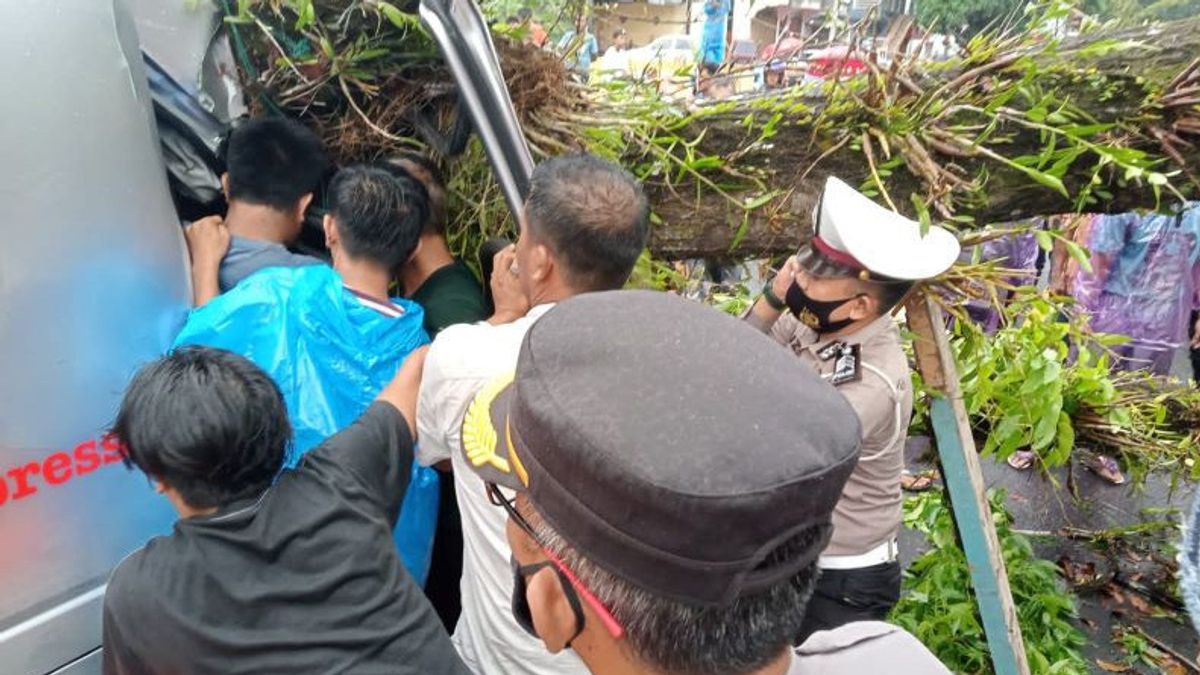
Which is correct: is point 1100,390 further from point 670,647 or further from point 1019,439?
point 670,647

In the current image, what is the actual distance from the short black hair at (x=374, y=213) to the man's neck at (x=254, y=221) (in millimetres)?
157

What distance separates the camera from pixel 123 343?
5.62ft

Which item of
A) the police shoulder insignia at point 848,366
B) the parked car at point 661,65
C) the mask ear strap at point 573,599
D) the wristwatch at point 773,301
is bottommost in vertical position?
the police shoulder insignia at point 848,366

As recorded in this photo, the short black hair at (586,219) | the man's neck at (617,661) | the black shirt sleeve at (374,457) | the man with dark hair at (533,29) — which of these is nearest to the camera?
the man's neck at (617,661)

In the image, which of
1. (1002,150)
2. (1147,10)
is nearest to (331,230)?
(1002,150)

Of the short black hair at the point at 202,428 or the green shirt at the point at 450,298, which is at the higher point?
the short black hair at the point at 202,428

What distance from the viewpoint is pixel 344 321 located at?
81.5 inches

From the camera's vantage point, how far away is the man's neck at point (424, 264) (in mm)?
2482

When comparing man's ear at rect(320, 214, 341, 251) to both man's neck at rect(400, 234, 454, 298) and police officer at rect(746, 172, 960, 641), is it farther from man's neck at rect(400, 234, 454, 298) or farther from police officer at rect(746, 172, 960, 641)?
police officer at rect(746, 172, 960, 641)

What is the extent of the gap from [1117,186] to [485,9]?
1.98m

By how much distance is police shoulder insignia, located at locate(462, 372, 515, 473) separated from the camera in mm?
1173

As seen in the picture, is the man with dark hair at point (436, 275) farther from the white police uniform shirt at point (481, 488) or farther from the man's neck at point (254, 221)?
the white police uniform shirt at point (481, 488)

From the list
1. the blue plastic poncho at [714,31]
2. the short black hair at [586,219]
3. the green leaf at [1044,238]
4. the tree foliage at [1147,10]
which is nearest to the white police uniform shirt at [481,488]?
the short black hair at [586,219]

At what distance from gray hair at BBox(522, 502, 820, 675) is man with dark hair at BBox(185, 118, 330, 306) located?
1.57 metres
